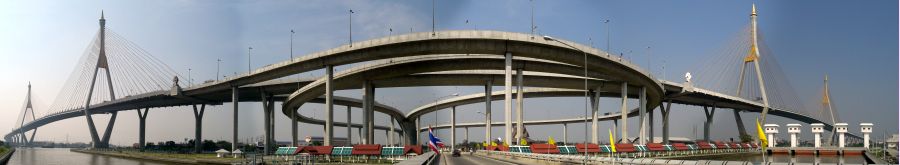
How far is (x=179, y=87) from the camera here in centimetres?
12925

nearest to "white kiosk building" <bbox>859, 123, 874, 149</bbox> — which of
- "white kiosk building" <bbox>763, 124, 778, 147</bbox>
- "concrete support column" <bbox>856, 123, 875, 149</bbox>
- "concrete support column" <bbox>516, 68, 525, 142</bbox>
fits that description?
"concrete support column" <bbox>856, 123, 875, 149</bbox>

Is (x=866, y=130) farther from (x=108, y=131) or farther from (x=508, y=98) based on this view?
(x=108, y=131)

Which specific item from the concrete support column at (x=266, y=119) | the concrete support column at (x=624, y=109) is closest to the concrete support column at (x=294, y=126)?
the concrete support column at (x=266, y=119)

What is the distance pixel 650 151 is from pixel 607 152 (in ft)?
33.1

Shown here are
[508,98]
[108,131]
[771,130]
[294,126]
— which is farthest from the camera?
[108,131]

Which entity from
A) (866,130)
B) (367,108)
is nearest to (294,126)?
(367,108)

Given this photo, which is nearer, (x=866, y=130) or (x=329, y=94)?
(x=329, y=94)

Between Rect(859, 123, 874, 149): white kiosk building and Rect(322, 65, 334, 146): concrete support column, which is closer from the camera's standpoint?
Rect(322, 65, 334, 146): concrete support column

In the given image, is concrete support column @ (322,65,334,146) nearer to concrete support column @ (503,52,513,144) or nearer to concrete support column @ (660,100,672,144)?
concrete support column @ (503,52,513,144)

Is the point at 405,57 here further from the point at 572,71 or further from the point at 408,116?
the point at 408,116

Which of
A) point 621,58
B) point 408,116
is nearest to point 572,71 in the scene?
point 621,58

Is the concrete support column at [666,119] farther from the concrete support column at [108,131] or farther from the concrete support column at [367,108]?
the concrete support column at [108,131]

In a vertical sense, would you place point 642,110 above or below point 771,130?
above

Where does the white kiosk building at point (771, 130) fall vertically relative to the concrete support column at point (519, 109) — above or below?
below
